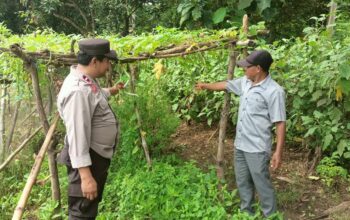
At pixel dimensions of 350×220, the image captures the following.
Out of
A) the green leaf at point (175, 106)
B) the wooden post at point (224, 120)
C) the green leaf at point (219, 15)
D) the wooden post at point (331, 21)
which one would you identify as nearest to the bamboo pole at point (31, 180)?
the wooden post at point (224, 120)

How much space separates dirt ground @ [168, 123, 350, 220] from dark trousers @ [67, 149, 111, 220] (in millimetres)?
1968

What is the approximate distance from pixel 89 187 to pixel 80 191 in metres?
0.22

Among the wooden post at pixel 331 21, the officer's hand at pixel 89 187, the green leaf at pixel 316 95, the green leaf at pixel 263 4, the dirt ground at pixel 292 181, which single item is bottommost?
the dirt ground at pixel 292 181

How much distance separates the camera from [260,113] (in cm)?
369

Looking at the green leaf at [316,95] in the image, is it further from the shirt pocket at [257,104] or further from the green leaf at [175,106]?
the green leaf at [175,106]

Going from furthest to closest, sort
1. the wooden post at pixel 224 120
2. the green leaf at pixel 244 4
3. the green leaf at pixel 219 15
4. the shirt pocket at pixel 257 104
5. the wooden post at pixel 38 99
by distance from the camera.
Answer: the green leaf at pixel 219 15 → the green leaf at pixel 244 4 → the wooden post at pixel 224 120 → the shirt pocket at pixel 257 104 → the wooden post at pixel 38 99

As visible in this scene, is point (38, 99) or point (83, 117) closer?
point (83, 117)

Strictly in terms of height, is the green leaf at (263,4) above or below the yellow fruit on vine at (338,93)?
above

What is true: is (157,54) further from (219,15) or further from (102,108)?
(219,15)

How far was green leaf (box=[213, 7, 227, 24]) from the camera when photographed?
281 inches

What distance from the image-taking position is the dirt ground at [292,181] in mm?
4351

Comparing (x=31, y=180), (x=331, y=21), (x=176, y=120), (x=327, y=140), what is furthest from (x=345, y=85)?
(x=31, y=180)

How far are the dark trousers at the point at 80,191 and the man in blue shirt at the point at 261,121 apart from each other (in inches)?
53.2

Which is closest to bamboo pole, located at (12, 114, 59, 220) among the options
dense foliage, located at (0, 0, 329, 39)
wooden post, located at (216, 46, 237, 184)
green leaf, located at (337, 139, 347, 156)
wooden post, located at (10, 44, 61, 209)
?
wooden post, located at (10, 44, 61, 209)
